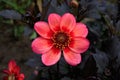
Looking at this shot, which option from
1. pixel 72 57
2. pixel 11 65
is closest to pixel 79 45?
pixel 72 57

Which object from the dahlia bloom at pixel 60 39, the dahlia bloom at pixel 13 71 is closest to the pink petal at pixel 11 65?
the dahlia bloom at pixel 13 71

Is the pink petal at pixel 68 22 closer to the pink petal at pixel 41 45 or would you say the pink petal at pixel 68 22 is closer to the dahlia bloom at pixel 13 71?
the pink petal at pixel 41 45

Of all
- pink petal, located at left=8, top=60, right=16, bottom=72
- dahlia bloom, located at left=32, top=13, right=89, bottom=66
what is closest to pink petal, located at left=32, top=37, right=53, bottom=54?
dahlia bloom, located at left=32, top=13, right=89, bottom=66

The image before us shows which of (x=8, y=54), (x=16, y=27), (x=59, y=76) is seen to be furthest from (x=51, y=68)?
(x=16, y=27)

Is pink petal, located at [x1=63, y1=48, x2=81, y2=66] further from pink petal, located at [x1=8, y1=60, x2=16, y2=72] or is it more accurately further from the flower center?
pink petal, located at [x1=8, y1=60, x2=16, y2=72]

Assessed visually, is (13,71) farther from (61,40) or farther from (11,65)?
(61,40)
